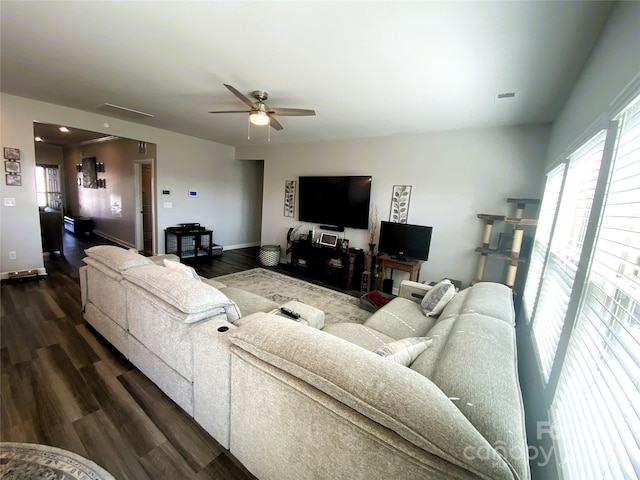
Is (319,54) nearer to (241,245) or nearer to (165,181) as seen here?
(165,181)

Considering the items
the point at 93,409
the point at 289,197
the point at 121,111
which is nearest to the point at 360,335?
the point at 93,409

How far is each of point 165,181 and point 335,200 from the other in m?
3.44

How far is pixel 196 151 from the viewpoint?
5.57 m

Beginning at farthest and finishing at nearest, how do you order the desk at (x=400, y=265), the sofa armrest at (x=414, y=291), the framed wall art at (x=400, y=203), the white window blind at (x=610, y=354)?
the framed wall art at (x=400, y=203), the desk at (x=400, y=265), the sofa armrest at (x=414, y=291), the white window blind at (x=610, y=354)

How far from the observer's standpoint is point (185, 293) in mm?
1530

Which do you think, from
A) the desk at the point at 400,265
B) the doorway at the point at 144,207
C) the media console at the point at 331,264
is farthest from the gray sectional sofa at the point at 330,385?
the doorway at the point at 144,207

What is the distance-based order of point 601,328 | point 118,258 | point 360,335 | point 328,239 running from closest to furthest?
point 601,328, point 360,335, point 118,258, point 328,239

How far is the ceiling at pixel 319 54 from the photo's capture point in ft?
5.06

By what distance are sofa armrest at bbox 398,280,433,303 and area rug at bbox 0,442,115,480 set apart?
265 cm

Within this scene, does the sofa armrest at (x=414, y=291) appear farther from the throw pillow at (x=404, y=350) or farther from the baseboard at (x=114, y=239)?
the baseboard at (x=114, y=239)

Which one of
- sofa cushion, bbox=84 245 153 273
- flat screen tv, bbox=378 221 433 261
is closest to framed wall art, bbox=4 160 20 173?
sofa cushion, bbox=84 245 153 273

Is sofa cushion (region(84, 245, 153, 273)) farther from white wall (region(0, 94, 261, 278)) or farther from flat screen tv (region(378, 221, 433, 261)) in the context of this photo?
flat screen tv (region(378, 221, 433, 261))

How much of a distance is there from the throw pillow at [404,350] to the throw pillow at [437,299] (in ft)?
2.89

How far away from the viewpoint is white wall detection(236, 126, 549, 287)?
3.25 metres
